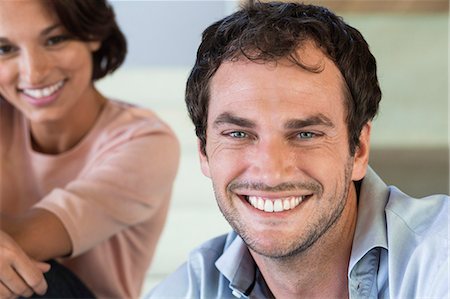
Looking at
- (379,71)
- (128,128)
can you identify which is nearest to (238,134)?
(128,128)

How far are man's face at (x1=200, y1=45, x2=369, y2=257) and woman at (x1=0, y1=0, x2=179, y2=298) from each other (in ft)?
1.63

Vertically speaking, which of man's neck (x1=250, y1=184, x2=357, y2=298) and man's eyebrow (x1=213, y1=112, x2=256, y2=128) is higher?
man's eyebrow (x1=213, y1=112, x2=256, y2=128)

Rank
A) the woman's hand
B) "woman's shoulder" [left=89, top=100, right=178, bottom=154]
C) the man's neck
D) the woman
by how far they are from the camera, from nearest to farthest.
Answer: the man's neck → the woman's hand → the woman → "woman's shoulder" [left=89, top=100, right=178, bottom=154]

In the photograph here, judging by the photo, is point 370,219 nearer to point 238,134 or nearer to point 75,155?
point 238,134

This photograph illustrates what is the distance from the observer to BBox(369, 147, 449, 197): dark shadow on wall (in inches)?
130

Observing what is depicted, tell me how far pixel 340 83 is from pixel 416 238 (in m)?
0.27

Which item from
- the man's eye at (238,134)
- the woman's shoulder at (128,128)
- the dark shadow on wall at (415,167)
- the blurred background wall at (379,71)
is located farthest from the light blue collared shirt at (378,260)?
the dark shadow on wall at (415,167)

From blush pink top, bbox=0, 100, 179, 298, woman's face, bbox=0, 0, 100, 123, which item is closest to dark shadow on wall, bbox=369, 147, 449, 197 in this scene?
blush pink top, bbox=0, 100, 179, 298

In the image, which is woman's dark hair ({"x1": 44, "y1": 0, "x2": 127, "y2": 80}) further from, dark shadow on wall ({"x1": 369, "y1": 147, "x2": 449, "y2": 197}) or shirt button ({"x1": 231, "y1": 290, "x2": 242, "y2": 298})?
dark shadow on wall ({"x1": 369, "y1": 147, "x2": 449, "y2": 197})

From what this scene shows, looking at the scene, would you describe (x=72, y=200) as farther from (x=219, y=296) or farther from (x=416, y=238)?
(x=416, y=238)

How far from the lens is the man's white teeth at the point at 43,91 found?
6.27 ft

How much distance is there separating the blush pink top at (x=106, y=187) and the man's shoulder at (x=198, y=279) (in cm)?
36

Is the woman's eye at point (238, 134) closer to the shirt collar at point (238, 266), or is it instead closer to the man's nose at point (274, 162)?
the man's nose at point (274, 162)

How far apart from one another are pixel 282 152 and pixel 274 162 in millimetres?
22
